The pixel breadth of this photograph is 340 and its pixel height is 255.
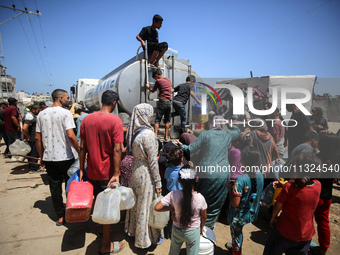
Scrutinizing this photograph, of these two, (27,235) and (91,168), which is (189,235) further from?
(27,235)

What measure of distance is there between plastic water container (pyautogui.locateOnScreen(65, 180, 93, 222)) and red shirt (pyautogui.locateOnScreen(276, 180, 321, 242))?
2069 millimetres

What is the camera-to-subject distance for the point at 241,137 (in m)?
3.27

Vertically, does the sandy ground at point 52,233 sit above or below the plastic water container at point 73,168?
below

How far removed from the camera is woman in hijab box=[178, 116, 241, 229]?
2645 millimetres

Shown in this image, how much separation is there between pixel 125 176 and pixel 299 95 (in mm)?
3761

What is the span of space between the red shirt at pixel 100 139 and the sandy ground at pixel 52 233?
99 cm

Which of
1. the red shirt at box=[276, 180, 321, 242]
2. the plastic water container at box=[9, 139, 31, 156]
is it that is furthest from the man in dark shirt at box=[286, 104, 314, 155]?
the plastic water container at box=[9, 139, 31, 156]

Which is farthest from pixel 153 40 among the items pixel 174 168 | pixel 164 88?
pixel 174 168

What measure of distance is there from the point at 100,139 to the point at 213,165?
1.66 metres

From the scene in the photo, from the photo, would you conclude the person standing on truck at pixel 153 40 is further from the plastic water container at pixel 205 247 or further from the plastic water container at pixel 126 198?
the plastic water container at pixel 205 247

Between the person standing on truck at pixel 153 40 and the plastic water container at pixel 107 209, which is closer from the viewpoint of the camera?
the plastic water container at pixel 107 209

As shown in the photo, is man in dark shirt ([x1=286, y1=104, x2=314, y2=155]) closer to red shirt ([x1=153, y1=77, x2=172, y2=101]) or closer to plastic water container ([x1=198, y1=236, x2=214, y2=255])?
plastic water container ([x1=198, y1=236, x2=214, y2=255])

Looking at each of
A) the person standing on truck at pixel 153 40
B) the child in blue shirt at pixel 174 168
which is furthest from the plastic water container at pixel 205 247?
the person standing on truck at pixel 153 40

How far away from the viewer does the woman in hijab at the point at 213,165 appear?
2645 mm
